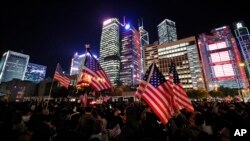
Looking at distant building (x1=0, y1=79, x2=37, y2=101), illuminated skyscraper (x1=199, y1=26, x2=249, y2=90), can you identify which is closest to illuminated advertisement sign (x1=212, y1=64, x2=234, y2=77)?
illuminated skyscraper (x1=199, y1=26, x2=249, y2=90)

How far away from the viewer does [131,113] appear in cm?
413

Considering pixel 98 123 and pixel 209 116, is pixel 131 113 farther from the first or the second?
pixel 209 116

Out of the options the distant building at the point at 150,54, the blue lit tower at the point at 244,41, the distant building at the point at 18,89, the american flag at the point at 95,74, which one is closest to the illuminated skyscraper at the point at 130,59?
the distant building at the point at 150,54

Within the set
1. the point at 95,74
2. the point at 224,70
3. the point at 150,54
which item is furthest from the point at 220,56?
the point at 95,74

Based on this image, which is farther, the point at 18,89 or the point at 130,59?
the point at 130,59

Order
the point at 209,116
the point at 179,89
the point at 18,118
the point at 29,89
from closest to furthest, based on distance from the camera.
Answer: the point at 18,118 < the point at 209,116 < the point at 179,89 < the point at 29,89

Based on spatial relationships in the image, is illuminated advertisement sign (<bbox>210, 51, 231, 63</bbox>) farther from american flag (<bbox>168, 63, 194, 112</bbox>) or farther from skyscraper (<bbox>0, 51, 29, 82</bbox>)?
skyscraper (<bbox>0, 51, 29, 82</bbox>)

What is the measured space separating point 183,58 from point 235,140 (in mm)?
130023

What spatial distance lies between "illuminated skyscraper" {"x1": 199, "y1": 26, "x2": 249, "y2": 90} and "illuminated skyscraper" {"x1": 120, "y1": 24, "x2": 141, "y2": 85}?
73.1 m

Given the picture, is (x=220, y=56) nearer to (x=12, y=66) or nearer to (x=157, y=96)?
(x=157, y=96)

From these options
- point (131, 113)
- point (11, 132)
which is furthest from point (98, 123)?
point (11, 132)

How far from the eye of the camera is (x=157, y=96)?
602 cm

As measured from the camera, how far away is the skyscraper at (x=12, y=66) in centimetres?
16438

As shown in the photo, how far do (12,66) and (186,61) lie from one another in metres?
193
